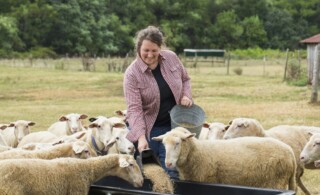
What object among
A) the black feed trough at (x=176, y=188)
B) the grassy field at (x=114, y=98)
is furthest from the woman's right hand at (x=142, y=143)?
the grassy field at (x=114, y=98)

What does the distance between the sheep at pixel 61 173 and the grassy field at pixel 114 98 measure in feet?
12.3

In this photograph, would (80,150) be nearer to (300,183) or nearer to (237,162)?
(237,162)

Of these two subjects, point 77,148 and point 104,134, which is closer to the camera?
point 77,148

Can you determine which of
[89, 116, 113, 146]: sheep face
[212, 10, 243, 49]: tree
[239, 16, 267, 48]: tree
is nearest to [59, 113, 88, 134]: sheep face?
[89, 116, 113, 146]: sheep face

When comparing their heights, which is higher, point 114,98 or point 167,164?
point 167,164

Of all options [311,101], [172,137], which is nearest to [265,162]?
[172,137]

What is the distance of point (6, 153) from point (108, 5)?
250ft

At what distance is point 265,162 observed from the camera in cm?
809

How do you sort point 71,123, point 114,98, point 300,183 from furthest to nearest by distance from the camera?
point 114,98 < point 71,123 < point 300,183

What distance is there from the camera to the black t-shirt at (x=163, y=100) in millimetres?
7848

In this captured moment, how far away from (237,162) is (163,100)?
45.2 inches

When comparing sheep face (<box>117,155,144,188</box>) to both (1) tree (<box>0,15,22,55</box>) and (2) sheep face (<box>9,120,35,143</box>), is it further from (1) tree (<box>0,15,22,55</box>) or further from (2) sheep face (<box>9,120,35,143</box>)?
(1) tree (<box>0,15,22,55</box>)

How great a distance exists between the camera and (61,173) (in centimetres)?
730

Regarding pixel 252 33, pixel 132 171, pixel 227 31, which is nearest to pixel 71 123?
pixel 132 171
